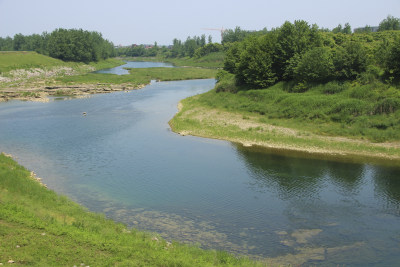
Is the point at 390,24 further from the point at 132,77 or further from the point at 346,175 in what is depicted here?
the point at 346,175

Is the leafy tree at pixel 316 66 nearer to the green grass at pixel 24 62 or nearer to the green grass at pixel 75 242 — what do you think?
the green grass at pixel 75 242

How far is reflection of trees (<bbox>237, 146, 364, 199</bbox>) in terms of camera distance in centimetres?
2567

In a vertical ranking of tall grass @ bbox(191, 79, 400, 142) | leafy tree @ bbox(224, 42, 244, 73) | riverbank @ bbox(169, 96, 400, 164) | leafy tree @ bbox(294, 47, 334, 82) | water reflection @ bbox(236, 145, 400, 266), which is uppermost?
leafy tree @ bbox(224, 42, 244, 73)

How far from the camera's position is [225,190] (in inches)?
1008

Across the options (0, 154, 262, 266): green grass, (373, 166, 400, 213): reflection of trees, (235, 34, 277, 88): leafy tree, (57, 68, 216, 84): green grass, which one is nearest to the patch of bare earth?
(373, 166, 400, 213): reflection of trees

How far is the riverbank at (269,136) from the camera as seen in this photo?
32844 mm

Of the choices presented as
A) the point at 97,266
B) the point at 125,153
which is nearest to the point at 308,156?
the point at 125,153

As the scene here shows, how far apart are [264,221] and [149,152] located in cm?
1656

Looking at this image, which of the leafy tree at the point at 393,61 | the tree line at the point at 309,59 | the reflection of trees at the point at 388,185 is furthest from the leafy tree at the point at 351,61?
the reflection of trees at the point at 388,185

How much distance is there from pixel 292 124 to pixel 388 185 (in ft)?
52.4

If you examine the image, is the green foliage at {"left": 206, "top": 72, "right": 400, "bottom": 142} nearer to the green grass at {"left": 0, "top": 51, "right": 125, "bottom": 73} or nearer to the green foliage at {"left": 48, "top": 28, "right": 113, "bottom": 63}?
the green grass at {"left": 0, "top": 51, "right": 125, "bottom": 73}

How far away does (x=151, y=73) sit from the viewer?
366ft

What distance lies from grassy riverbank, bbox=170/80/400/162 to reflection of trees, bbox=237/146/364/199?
9.62ft

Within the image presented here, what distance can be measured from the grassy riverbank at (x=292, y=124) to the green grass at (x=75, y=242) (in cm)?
2118
